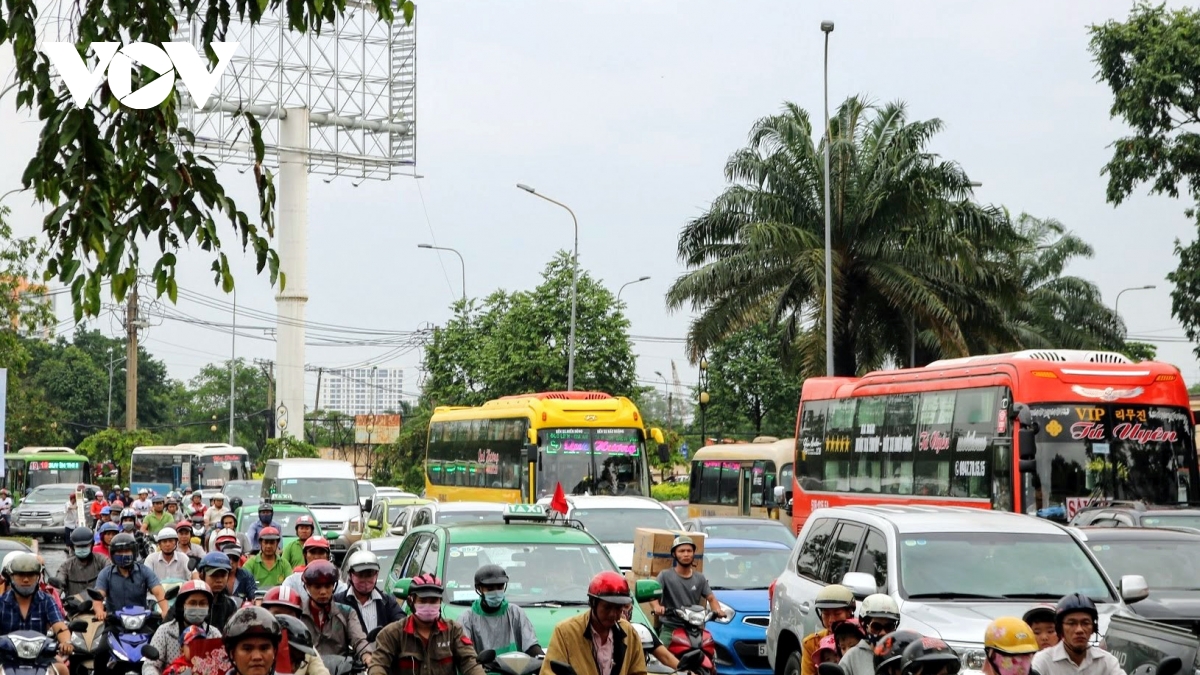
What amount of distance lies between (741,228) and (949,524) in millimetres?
27142

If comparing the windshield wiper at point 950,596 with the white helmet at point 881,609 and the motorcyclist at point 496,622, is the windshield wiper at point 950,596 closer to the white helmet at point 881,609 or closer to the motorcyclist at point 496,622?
the white helmet at point 881,609

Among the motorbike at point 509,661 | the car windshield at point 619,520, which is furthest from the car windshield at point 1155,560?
the car windshield at point 619,520

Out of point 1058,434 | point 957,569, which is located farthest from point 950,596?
point 1058,434

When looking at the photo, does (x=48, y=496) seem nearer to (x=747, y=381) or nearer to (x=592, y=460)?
(x=592, y=460)

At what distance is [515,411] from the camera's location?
112 ft

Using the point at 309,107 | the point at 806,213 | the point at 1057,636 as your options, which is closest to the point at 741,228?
the point at 806,213

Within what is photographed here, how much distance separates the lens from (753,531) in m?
19.8

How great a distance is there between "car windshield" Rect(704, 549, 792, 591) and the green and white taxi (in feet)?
15.2

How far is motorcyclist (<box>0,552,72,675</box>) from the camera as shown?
1055 cm

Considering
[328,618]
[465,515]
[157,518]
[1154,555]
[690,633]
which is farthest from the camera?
[157,518]

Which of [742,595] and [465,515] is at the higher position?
[465,515]

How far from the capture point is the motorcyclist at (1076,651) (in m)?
8.05

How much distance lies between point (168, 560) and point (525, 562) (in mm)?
4633

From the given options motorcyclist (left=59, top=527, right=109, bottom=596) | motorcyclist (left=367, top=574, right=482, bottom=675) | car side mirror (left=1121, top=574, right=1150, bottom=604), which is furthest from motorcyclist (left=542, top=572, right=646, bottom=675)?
motorcyclist (left=59, top=527, right=109, bottom=596)
